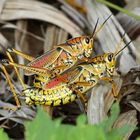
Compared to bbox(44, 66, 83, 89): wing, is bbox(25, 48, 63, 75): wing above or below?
above

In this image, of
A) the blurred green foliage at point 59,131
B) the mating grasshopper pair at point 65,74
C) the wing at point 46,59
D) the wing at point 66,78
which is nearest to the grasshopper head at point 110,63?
the mating grasshopper pair at point 65,74

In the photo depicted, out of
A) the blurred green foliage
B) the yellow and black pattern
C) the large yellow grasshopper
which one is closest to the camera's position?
the blurred green foliage

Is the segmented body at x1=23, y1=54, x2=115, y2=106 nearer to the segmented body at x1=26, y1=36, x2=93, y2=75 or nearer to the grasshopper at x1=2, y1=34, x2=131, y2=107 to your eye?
the grasshopper at x1=2, y1=34, x2=131, y2=107

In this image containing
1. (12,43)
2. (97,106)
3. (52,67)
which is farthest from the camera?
(12,43)

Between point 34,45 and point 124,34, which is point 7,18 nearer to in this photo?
point 34,45

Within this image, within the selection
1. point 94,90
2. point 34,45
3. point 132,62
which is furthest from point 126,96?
point 34,45

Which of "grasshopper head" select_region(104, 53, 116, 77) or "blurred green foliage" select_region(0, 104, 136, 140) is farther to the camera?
"grasshopper head" select_region(104, 53, 116, 77)

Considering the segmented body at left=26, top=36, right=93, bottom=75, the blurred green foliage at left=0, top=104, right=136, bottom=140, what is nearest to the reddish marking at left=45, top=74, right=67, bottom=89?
the segmented body at left=26, top=36, right=93, bottom=75

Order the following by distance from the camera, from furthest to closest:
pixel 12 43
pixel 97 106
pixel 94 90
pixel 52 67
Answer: pixel 12 43
pixel 52 67
pixel 94 90
pixel 97 106

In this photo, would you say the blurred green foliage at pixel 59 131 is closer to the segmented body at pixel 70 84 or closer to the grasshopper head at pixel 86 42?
the segmented body at pixel 70 84
